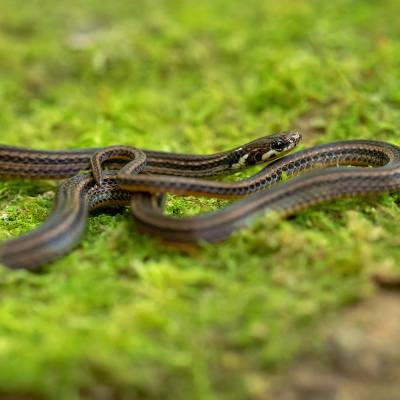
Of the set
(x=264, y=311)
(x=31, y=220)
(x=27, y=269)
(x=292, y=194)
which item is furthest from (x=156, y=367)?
(x=31, y=220)

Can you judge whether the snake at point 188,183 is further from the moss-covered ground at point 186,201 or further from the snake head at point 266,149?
Result: the moss-covered ground at point 186,201

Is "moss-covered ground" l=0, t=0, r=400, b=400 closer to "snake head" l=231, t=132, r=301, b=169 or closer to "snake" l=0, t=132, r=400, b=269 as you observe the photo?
"snake" l=0, t=132, r=400, b=269

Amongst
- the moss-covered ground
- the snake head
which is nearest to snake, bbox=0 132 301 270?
the snake head

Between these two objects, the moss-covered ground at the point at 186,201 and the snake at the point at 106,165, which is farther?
the snake at the point at 106,165

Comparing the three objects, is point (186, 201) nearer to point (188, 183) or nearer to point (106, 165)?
point (188, 183)

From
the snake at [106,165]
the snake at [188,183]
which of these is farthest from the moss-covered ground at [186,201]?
the snake at [106,165]

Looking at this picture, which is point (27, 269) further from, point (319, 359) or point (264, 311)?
point (319, 359)
